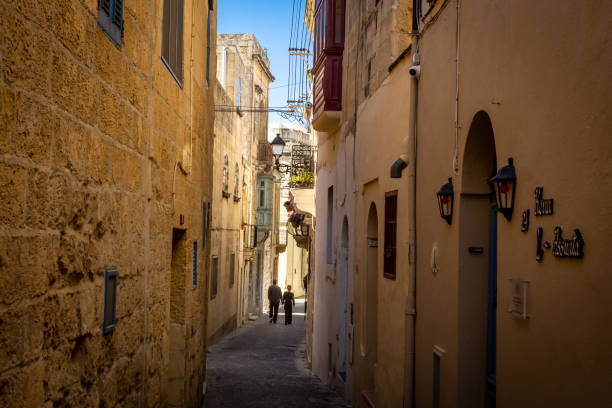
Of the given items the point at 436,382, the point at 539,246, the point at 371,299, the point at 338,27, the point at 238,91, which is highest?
the point at 238,91

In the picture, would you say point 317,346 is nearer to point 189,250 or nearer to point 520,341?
point 189,250

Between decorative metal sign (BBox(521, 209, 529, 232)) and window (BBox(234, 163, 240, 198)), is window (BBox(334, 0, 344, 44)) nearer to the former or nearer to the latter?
decorative metal sign (BBox(521, 209, 529, 232))

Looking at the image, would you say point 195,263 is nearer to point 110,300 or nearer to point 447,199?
point 447,199

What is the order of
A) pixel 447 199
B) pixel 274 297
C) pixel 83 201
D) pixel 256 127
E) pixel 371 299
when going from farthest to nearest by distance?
1. pixel 256 127
2. pixel 274 297
3. pixel 371 299
4. pixel 447 199
5. pixel 83 201

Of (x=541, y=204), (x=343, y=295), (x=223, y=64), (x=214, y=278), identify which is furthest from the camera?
(x=223, y=64)

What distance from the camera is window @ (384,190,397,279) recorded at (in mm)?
8531

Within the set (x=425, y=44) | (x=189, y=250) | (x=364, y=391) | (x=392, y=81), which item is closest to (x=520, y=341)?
(x=425, y=44)

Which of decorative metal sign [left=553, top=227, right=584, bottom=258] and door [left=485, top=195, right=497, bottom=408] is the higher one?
decorative metal sign [left=553, top=227, right=584, bottom=258]

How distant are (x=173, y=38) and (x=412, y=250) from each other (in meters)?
3.18

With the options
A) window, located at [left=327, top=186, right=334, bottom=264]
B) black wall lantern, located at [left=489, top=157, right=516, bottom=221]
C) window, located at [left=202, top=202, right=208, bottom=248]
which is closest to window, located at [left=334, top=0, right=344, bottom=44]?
window, located at [left=327, top=186, right=334, bottom=264]

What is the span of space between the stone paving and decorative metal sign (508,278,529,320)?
6270 millimetres

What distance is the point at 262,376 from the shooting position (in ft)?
43.0

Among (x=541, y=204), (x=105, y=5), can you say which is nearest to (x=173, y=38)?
(x=105, y=5)

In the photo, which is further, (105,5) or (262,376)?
(262,376)
